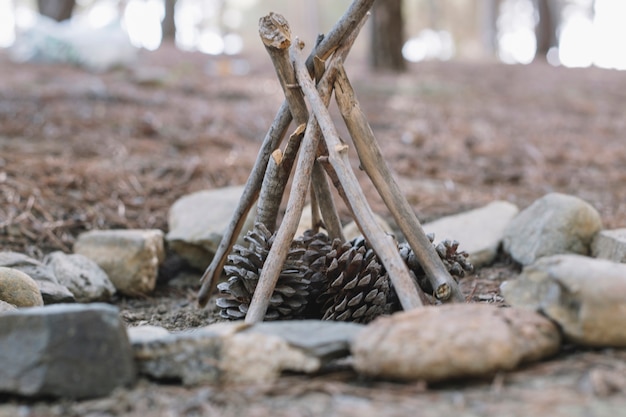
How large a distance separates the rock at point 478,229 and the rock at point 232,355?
5.63 feet

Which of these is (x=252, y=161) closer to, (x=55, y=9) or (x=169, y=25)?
(x=55, y=9)

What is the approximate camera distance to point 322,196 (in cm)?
240

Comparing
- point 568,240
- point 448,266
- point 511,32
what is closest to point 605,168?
point 568,240

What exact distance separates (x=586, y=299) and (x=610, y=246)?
1268mm

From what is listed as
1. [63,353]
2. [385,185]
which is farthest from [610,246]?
[63,353]

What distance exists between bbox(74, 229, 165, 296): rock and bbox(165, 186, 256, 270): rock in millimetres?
171

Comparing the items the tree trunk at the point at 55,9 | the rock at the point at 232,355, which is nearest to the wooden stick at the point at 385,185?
the rock at the point at 232,355

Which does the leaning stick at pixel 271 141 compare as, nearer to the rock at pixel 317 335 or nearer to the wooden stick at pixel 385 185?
the wooden stick at pixel 385 185

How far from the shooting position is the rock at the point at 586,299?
1557 mm

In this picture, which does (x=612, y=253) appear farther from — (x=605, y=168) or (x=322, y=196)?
(x=605, y=168)

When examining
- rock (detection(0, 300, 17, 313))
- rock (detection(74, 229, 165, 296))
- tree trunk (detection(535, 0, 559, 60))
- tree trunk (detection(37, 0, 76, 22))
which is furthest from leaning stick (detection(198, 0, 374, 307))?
tree trunk (detection(535, 0, 559, 60))

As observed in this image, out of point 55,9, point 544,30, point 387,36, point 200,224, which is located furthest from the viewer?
point 544,30

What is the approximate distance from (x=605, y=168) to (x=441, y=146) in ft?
4.43

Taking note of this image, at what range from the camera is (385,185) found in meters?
2.20
